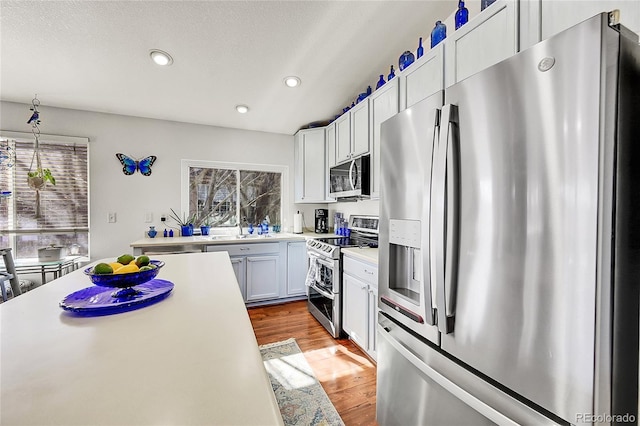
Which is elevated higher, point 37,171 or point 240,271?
point 37,171

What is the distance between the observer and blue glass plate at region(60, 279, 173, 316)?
86cm

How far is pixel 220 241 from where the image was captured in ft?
9.96

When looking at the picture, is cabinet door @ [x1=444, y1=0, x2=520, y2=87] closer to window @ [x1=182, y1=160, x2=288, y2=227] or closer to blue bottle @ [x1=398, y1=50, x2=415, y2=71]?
blue bottle @ [x1=398, y1=50, x2=415, y2=71]

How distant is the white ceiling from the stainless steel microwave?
2.78 feet

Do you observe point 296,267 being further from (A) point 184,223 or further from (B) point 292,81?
(B) point 292,81

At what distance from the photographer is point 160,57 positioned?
211 centimetres

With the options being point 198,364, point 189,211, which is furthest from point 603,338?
point 189,211

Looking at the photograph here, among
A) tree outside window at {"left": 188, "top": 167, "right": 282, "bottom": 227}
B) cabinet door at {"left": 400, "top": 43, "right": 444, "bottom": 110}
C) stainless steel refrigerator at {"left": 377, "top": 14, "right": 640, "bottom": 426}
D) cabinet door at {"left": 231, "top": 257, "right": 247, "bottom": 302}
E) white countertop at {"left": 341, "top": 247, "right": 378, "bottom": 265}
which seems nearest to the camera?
stainless steel refrigerator at {"left": 377, "top": 14, "right": 640, "bottom": 426}

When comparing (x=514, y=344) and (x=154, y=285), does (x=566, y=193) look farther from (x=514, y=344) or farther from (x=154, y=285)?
(x=154, y=285)

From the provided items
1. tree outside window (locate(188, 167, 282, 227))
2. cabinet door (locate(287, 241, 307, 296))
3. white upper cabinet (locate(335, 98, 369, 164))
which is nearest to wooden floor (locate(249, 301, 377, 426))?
cabinet door (locate(287, 241, 307, 296))

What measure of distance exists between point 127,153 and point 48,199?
0.94 metres

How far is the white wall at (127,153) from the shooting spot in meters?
2.95

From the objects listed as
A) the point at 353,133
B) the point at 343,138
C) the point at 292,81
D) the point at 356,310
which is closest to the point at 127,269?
the point at 356,310

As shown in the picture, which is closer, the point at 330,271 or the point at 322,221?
the point at 330,271
